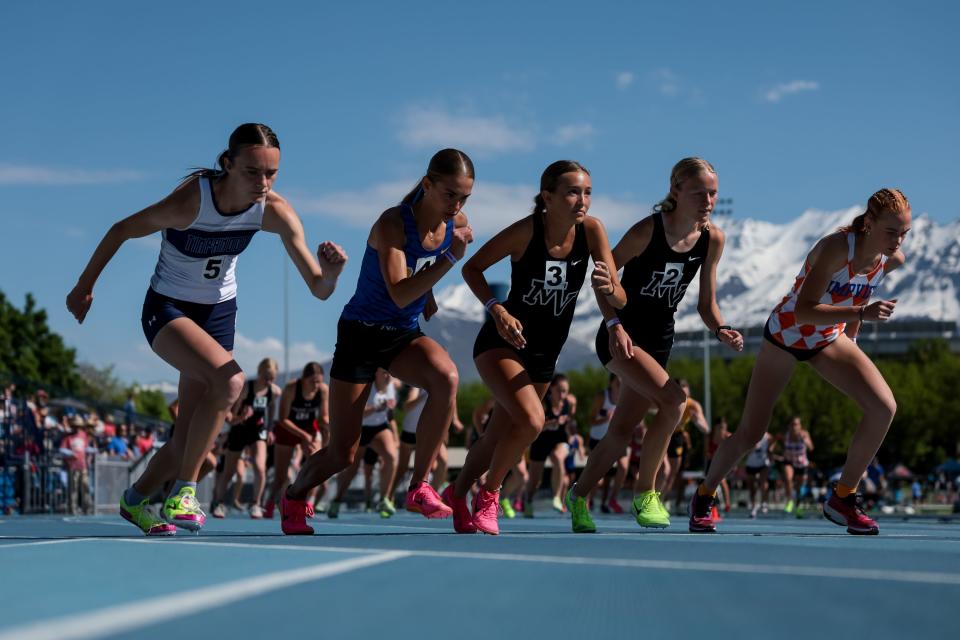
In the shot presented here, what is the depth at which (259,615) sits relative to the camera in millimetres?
3148

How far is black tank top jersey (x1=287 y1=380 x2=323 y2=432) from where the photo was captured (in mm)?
14945

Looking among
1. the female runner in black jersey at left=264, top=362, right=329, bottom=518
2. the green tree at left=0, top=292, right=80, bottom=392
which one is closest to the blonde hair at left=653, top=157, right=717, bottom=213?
the female runner in black jersey at left=264, top=362, right=329, bottom=518

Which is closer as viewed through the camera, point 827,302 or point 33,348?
point 827,302

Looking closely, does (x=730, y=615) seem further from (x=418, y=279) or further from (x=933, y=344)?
(x=933, y=344)

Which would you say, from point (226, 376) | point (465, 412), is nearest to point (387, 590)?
point (226, 376)

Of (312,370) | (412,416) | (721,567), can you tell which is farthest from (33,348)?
(721,567)

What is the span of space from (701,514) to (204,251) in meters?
3.65

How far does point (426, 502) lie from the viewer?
7719 millimetres

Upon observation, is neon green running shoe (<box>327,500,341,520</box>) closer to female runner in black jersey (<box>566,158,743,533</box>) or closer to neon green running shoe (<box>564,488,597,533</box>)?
female runner in black jersey (<box>566,158,743,533</box>)

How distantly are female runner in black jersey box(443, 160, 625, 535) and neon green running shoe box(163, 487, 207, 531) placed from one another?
1.59 m

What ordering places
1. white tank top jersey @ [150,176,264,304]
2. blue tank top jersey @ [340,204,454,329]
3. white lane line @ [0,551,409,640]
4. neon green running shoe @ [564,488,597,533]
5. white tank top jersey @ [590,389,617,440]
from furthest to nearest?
white tank top jersey @ [590,389,617,440]
neon green running shoe @ [564,488,597,533]
blue tank top jersey @ [340,204,454,329]
white tank top jersey @ [150,176,264,304]
white lane line @ [0,551,409,640]

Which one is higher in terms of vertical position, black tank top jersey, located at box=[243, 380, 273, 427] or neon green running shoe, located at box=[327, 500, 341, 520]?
black tank top jersey, located at box=[243, 380, 273, 427]

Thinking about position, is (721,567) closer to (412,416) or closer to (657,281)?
(657,281)

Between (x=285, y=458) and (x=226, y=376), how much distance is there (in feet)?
27.8
